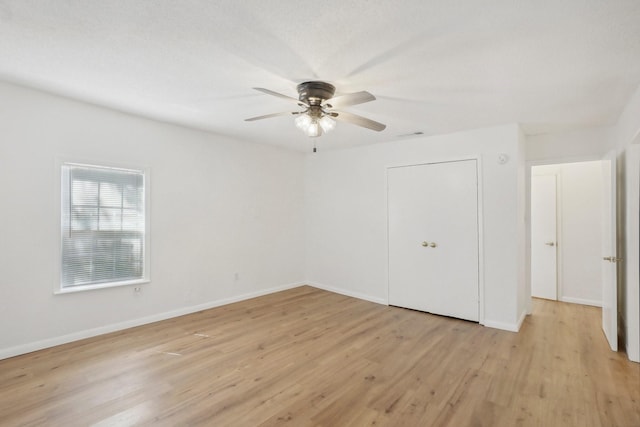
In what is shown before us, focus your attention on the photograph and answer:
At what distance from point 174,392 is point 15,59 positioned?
281 cm

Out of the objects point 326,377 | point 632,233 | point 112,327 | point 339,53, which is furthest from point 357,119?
point 112,327

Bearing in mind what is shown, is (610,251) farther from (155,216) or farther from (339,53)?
(155,216)

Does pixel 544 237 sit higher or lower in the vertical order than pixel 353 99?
lower

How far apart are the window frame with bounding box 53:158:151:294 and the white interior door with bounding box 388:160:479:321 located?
133 inches

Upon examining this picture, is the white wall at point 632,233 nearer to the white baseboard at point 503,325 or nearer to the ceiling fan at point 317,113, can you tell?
the white baseboard at point 503,325

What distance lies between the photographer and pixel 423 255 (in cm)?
439

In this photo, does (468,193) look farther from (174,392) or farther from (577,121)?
(174,392)

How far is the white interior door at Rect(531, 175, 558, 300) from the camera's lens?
194 inches

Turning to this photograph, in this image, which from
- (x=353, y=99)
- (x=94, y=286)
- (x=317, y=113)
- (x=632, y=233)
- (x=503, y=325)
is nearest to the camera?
(x=353, y=99)

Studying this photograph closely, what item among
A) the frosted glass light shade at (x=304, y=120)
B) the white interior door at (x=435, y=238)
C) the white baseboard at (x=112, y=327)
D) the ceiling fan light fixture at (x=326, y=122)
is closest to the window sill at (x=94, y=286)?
the white baseboard at (x=112, y=327)

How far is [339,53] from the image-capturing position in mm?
2123

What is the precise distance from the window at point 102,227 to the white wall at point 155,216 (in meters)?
0.11

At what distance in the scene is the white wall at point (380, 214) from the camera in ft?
12.2

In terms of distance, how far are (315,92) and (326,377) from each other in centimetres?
241
